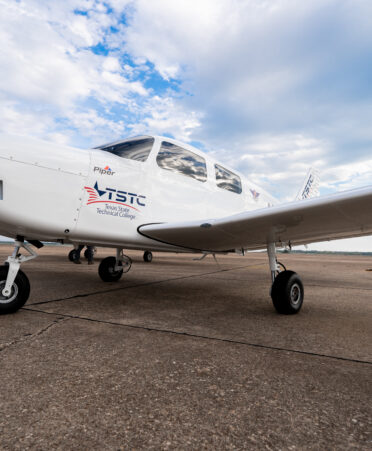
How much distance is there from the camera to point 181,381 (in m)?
1.52

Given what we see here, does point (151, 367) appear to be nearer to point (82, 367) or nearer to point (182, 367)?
point (182, 367)

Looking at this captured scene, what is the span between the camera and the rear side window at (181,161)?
4011 millimetres

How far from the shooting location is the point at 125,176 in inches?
140

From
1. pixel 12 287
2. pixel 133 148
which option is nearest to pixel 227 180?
pixel 133 148

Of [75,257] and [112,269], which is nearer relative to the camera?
[112,269]

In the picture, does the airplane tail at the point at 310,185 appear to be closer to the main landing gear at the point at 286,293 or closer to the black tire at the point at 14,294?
the main landing gear at the point at 286,293

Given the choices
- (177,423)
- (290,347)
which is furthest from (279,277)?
(177,423)

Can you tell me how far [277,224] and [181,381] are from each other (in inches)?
86.0

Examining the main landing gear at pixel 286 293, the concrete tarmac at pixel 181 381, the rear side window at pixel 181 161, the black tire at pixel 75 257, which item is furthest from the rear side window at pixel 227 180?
the black tire at pixel 75 257

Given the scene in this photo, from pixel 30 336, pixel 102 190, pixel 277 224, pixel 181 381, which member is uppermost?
pixel 102 190

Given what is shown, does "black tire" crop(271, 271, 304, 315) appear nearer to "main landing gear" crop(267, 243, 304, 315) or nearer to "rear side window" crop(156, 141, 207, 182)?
"main landing gear" crop(267, 243, 304, 315)

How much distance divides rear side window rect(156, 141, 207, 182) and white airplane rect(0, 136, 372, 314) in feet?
0.05

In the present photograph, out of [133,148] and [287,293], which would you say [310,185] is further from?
[133,148]

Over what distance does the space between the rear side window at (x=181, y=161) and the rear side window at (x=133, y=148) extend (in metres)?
0.18
